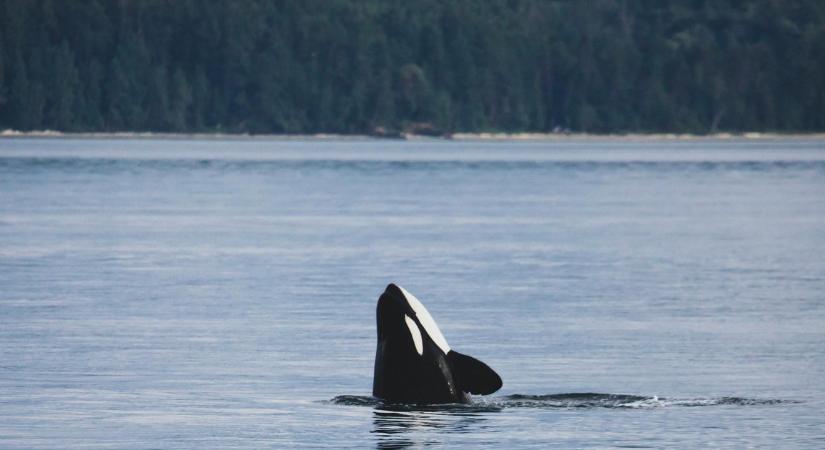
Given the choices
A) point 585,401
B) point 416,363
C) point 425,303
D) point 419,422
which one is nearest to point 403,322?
point 416,363

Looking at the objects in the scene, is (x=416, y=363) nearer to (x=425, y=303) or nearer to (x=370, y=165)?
(x=425, y=303)

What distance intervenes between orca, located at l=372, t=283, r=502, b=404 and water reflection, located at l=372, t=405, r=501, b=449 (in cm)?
12

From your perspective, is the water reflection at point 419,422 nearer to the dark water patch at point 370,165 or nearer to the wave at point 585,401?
the wave at point 585,401

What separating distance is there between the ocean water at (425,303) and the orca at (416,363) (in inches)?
11.3

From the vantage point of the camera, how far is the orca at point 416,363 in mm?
18438

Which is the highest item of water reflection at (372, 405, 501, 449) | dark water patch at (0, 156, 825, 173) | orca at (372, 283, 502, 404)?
dark water patch at (0, 156, 825, 173)

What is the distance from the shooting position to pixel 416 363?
19.0 meters

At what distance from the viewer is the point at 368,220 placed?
63.3 m

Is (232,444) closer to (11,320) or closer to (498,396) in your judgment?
(498,396)

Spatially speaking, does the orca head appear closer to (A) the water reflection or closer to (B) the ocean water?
(A) the water reflection

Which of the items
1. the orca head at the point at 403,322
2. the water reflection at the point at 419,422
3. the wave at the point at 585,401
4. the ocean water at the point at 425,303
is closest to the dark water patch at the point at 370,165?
the ocean water at the point at 425,303

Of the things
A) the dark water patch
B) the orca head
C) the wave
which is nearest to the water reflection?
the wave

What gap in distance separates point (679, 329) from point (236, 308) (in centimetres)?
786

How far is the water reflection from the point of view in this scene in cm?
1859
